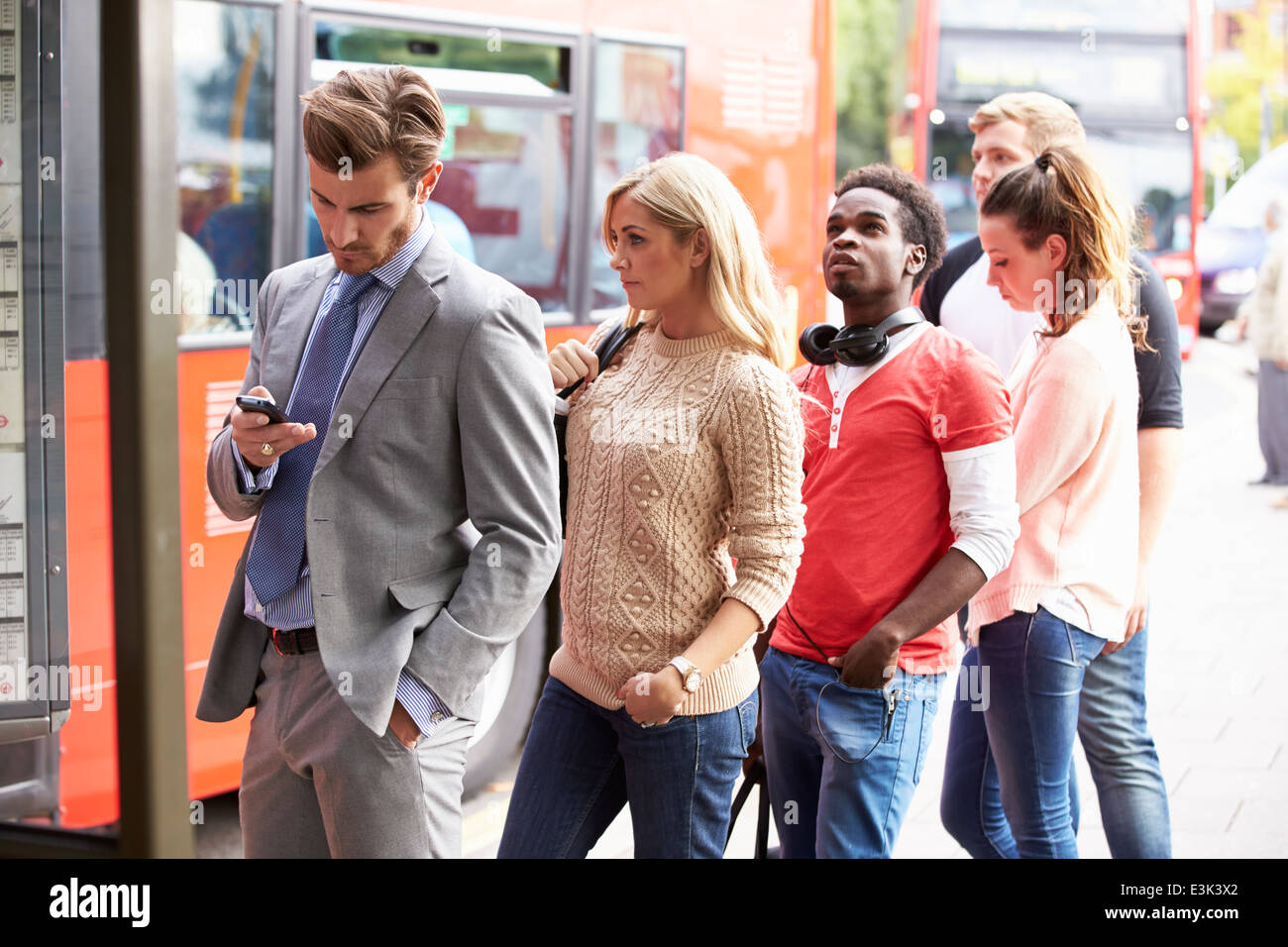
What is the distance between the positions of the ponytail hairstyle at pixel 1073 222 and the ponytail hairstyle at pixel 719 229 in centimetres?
67

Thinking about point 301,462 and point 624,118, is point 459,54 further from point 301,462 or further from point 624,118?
point 301,462

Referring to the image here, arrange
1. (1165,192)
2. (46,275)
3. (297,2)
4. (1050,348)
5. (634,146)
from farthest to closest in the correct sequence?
(1165,192) < (634,146) < (297,2) < (46,275) < (1050,348)

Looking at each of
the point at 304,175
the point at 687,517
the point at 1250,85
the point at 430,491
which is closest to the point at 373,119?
the point at 430,491

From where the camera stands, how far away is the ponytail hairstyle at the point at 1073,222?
2.67 m

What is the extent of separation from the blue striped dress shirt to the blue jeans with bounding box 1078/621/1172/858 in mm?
1534

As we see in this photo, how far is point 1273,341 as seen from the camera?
927cm

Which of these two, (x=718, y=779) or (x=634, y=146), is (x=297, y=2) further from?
(x=718, y=779)

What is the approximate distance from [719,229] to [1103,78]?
34.2 ft

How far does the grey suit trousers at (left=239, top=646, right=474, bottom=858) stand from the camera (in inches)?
81.1

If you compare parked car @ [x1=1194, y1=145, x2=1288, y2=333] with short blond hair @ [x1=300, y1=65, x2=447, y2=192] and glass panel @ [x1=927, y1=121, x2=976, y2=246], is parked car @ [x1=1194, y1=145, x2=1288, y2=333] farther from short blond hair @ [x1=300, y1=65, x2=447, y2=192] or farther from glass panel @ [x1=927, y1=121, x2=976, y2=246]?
short blond hair @ [x1=300, y1=65, x2=447, y2=192]

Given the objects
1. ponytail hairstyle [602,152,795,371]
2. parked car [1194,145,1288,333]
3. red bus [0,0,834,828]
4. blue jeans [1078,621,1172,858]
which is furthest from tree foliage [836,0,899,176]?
ponytail hairstyle [602,152,795,371]

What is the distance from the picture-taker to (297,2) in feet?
11.8
